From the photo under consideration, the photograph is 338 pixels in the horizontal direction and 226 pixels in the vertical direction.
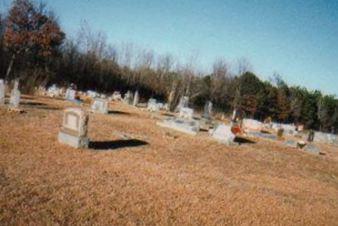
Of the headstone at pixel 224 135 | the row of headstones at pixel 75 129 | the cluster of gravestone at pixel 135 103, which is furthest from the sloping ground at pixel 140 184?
the headstone at pixel 224 135

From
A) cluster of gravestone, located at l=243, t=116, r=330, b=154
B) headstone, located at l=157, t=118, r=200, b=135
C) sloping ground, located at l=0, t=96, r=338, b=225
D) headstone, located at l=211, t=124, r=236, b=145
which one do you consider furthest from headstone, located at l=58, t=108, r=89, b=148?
cluster of gravestone, located at l=243, t=116, r=330, b=154

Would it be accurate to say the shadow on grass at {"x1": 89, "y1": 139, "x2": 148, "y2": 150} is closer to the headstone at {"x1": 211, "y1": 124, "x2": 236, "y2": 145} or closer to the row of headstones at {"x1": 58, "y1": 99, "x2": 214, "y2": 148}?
the row of headstones at {"x1": 58, "y1": 99, "x2": 214, "y2": 148}

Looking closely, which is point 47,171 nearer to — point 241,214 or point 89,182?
point 89,182

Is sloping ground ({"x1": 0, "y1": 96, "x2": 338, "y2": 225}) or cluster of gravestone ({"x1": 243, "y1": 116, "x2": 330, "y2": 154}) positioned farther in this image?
cluster of gravestone ({"x1": 243, "y1": 116, "x2": 330, "y2": 154})

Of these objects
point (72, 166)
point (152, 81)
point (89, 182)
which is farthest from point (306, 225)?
point (152, 81)

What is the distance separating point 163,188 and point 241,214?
1930 mm

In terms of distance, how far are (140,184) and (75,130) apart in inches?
154

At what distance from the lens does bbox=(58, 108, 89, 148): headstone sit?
36.8 ft

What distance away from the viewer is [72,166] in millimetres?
8805

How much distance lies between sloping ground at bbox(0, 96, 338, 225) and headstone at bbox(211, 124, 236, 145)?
295cm

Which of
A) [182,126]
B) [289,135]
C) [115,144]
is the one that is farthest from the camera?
[289,135]

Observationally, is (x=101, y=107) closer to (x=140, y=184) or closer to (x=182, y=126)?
(x=182, y=126)

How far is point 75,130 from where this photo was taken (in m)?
11.3

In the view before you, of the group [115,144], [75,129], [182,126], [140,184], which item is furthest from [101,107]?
[140,184]
